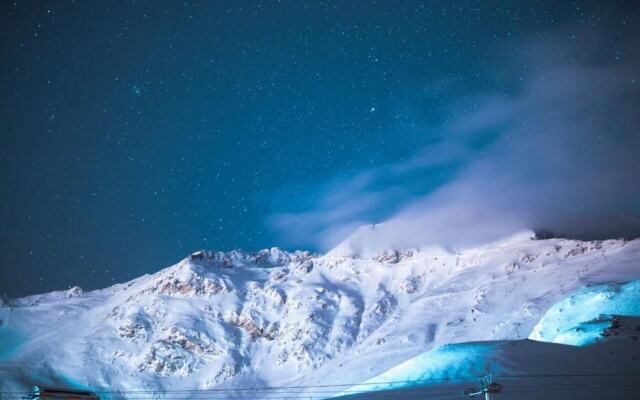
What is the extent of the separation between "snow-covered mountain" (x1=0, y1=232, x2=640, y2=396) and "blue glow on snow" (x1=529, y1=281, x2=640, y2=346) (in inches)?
131

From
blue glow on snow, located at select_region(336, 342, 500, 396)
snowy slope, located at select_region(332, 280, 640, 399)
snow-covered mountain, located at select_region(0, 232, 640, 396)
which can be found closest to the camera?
snowy slope, located at select_region(332, 280, 640, 399)

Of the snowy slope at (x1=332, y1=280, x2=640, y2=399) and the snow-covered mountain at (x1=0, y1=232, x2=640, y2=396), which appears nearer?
the snowy slope at (x1=332, y1=280, x2=640, y2=399)

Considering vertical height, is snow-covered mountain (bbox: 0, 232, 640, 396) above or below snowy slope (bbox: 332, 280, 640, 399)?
above

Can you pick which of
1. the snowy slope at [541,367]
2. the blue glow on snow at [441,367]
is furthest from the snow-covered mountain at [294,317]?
the blue glow on snow at [441,367]

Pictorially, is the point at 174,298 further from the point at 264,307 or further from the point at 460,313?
the point at 460,313

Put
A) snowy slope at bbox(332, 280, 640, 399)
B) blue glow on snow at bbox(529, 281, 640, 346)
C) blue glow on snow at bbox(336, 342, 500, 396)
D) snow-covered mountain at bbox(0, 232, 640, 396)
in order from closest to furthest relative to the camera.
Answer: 1. snowy slope at bbox(332, 280, 640, 399)
2. blue glow on snow at bbox(336, 342, 500, 396)
3. blue glow on snow at bbox(529, 281, 640, 346)
4. snow-covered mountain at bbox(0, 232, 640, 396)

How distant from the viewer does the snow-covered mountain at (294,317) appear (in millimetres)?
101812

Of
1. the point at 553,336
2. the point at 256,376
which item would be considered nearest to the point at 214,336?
the point at 256,376

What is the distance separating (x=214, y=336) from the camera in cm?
13088

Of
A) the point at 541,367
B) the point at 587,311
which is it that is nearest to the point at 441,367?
the point at 541,367

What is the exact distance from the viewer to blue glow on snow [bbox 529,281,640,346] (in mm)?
57088

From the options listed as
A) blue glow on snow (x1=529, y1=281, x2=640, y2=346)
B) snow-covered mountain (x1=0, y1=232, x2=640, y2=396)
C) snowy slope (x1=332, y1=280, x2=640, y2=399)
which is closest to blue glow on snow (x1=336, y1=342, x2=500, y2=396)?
snowy slope (x1=332, y1=280, x2=640, y2=399)

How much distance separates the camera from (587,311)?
68875 mm

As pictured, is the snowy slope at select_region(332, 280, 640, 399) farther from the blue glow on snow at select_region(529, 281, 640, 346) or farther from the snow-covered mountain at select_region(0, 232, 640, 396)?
the snow-covered mountain at select_region(0, 232, 640, 396)
